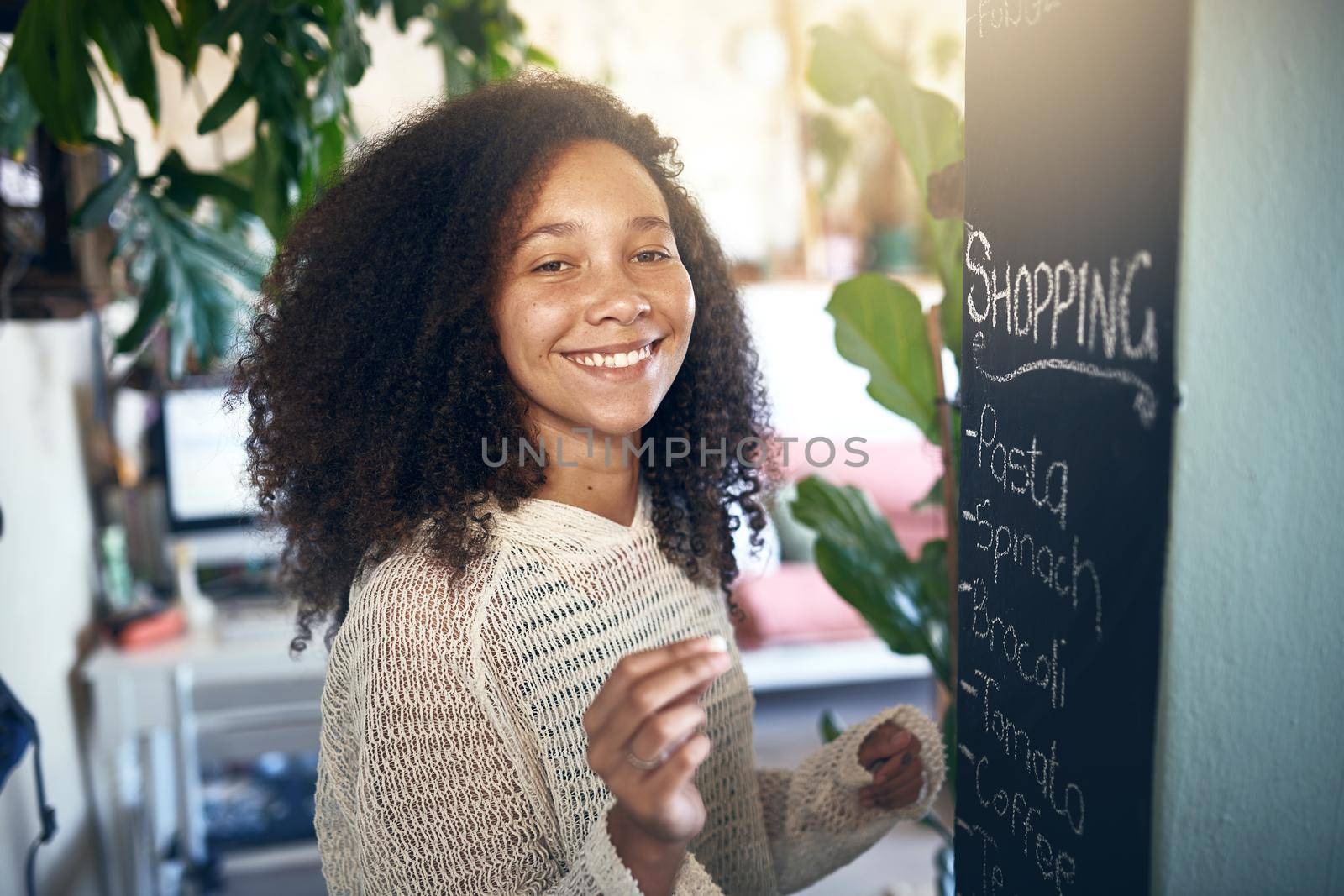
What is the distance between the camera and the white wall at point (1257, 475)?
46 centimetres

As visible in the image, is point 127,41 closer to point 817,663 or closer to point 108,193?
point 108,193

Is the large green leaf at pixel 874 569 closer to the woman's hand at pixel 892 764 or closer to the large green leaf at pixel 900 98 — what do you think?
the woman's hand at pixel 892 764

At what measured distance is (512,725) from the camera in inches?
28.9

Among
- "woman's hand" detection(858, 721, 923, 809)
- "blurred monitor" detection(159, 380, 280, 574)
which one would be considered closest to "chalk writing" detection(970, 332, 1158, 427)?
"woman's hand" detection(858, 721, 923, 809)

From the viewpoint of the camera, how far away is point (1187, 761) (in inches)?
19.3

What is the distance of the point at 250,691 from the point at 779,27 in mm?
2838

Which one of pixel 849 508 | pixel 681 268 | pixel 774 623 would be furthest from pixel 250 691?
pixel 681 268

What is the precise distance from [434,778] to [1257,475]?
1.83ft

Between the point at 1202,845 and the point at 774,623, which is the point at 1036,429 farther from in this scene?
the point at 774,623

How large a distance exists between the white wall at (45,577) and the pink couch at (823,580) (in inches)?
55.3

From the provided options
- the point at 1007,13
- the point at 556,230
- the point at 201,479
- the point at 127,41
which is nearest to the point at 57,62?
the point at 127,41

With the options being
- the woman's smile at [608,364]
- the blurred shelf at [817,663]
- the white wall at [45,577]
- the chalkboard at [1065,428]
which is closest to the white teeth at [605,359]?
the woman's smile at [608,364]

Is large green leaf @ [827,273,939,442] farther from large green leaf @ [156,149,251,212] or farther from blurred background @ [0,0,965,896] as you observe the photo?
large green leaf @ [156,149,251,212]

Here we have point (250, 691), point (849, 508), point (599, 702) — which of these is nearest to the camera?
point (599, 702)
